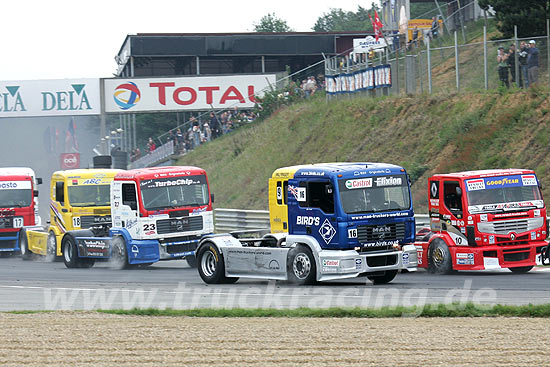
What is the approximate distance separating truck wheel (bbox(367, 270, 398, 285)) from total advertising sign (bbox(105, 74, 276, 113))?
3544 centimetres

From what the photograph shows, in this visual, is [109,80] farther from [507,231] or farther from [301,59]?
[507,231]

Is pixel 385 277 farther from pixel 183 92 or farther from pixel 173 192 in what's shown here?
pixel 183 92

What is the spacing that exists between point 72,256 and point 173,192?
→ 3875 millimetres

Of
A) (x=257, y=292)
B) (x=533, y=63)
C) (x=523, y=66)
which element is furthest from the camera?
(x=523, y=66)

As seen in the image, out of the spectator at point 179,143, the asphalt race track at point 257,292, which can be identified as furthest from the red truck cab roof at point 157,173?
the spectator at point 179,143

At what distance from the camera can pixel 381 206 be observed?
17734mm

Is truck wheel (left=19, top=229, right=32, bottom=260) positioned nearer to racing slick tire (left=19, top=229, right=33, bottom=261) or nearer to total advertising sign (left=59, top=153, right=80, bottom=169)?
racing slick tire (left=19, top=229, right=33, bottom=261)

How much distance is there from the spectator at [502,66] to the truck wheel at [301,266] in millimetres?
14657

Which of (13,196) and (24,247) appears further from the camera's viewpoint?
(13,196)

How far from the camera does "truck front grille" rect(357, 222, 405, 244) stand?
17516mm

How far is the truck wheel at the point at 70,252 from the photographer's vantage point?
25469mm

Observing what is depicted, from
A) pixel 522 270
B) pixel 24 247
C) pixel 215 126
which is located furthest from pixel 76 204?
pixel 215 126

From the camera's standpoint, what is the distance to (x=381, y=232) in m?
17.7

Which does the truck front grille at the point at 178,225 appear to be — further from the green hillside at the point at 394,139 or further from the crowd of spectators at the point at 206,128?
the crowd of spectators at the point at 206,128
